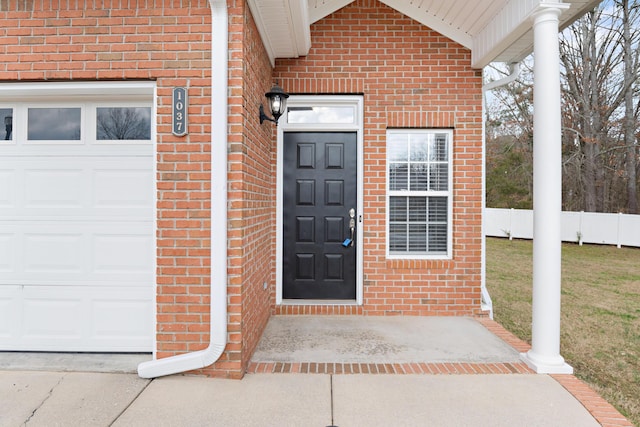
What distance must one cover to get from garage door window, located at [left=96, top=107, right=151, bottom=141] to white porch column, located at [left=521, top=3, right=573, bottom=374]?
130 inches

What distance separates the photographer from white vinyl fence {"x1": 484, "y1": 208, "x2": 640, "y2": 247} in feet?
39.2

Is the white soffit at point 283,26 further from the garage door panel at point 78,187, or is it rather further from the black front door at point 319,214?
the garage door panel at point 78,187

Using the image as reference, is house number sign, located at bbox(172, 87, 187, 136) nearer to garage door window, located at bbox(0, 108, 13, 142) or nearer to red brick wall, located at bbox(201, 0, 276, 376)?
red brick wall, located at bbox(201, 0, 276, 376)

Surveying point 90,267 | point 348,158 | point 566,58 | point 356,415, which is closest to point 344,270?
point 348,158

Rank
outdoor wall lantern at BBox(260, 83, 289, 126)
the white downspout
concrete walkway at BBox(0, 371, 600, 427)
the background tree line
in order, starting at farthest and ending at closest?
the background tree line < outdoor wall lantern at BBox(260, 83, 289, 126) < the white downspout < concrete walkway at BBox(0, 371, 600, 427)

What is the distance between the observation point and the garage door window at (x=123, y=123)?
126 inches

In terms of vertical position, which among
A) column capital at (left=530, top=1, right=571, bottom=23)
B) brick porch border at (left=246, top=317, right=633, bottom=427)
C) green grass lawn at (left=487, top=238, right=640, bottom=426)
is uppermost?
column capital at (left=530, top=1, right=571, bottom=23)

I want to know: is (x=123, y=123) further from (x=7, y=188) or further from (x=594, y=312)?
(x=594, y=312)

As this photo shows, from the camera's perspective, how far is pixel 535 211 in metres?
3.24

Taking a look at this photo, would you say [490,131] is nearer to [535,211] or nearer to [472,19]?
[472,19]

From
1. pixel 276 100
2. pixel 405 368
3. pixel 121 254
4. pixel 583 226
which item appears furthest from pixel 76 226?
pixel 583 226

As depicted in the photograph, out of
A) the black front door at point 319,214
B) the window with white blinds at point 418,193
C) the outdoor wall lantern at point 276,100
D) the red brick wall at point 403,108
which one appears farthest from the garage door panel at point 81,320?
the window with white blinds at point 418,193

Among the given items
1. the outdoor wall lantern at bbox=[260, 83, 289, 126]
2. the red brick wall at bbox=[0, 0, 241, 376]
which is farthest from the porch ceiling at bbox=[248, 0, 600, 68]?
the red brick wall at bbox=[0, 0, 241, 376]

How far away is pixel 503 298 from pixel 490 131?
12.1 metres
